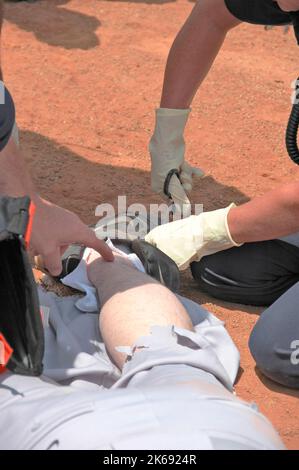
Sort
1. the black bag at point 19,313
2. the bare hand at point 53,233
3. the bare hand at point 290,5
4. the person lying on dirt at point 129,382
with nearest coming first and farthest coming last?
the person lying on dirt at point 129,382
the black bag at point 19,313
the bare hand at point 53,233
the bare hand at point 290,5

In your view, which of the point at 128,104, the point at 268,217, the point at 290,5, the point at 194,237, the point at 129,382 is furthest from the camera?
the point at 128,104

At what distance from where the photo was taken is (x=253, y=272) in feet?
9.03

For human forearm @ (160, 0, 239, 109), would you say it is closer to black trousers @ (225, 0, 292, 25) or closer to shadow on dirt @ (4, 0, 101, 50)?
black trousers @ (225, 0, 292, 25)

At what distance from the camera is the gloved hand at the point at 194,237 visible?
271 centimetres

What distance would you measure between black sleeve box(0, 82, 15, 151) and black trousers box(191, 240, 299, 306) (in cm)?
93

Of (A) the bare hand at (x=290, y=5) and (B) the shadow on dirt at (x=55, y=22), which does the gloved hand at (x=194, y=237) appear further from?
(B) the shadow on dirt at (x=55, y=22)

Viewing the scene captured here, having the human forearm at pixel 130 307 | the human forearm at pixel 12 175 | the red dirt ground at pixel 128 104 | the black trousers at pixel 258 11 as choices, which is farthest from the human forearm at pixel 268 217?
the human forearm at pixel 12 175

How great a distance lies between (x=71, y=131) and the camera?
388cm

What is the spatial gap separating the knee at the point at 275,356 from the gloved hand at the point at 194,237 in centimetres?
39

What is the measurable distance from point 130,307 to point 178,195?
40.7 inches

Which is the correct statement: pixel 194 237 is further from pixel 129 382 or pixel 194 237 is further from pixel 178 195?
pixel 129 382

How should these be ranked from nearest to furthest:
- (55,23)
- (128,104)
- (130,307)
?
(130,307)
(128,104)
(55,23)

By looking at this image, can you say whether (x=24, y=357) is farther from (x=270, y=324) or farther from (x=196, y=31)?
(x=196, y=31)

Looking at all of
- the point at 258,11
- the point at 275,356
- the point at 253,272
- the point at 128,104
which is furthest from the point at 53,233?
the point at 128,104
